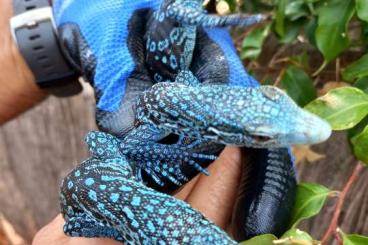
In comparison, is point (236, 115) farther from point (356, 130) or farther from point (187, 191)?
point (187, 191)

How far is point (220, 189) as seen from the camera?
1.51 meters

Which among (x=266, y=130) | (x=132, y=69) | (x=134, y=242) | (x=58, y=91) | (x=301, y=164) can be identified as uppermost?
(x=266, y=130)

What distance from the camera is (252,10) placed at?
1.81m

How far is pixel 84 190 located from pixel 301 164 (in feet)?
3.15

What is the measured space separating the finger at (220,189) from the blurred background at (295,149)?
0.76 feet

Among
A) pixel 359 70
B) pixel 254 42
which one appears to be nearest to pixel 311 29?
pixel 254 42

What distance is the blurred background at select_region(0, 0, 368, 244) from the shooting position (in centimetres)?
162

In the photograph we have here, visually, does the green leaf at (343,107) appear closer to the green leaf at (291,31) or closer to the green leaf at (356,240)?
the green leaf at (356,240)

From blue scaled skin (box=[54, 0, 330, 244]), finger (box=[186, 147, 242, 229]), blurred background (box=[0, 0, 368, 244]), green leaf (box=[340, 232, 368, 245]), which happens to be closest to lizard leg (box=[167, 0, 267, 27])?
blue scaled skin (box=[54, 0, 330, 244])

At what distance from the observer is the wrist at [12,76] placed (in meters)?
2.04

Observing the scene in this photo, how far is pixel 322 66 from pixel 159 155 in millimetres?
497

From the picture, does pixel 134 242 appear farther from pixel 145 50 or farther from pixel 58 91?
pixel 58 91

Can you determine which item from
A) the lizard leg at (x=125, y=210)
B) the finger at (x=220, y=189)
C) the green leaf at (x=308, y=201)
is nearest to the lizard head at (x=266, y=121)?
the lizard leg at (x=125, y=210)

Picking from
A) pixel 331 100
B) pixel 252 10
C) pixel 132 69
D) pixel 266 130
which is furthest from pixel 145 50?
pixel 266 130
